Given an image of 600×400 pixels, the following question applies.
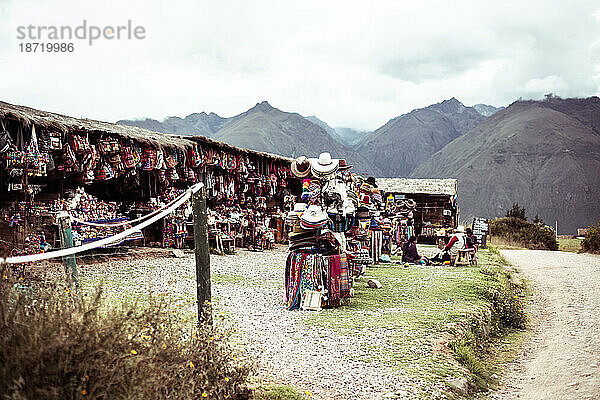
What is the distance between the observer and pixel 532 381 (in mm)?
5160

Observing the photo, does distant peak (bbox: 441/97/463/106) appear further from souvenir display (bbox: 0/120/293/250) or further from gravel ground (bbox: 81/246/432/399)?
gravel ground (bbox: 81/246/432/399)

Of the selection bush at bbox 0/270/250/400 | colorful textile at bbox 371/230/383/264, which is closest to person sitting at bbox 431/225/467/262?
colorful textile at bbox 371/230/383/264

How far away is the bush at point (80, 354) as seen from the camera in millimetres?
2166

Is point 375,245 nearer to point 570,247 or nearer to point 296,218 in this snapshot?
point 296,218

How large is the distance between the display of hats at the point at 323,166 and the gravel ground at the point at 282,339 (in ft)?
6.65

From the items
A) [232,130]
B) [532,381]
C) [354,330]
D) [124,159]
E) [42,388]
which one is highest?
[232,130]

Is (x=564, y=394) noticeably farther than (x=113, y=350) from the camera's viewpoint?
Yes

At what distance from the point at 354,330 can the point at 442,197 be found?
64.1 feet

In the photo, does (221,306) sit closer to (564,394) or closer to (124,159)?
(564,394)

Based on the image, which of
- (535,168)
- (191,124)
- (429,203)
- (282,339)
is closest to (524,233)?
(429,203)

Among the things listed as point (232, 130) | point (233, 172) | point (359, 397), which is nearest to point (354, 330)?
point (359, 397)

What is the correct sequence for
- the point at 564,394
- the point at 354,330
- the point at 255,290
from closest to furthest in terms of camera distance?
the point at 564,394, the point at 354,330, the point at 255,290

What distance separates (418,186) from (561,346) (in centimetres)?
1896

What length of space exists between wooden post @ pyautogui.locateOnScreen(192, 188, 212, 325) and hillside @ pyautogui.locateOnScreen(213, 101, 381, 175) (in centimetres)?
7337
